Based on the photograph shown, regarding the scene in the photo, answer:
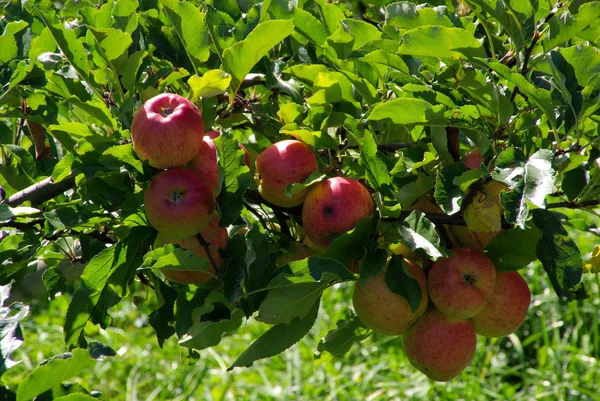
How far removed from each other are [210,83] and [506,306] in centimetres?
55

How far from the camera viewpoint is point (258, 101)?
4.29 feet

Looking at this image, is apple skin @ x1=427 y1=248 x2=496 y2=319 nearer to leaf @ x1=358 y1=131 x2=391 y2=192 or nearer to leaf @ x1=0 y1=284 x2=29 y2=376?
leaf @ x1=358 y1=131 x2=391 y2=192

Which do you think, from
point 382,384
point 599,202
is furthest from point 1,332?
point 382,384

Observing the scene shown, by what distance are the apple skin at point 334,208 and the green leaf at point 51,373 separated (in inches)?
13.8

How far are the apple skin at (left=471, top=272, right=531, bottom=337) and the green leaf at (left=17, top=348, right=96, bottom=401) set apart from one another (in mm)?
596

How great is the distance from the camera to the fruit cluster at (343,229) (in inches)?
38.6

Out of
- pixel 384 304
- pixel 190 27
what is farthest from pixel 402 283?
pixel 190 27

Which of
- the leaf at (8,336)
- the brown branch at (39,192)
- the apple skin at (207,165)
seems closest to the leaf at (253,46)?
the apple skin at (207,165)

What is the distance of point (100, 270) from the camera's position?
1.04 m

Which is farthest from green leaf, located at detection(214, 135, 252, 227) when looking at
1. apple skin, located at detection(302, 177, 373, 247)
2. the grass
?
the grass

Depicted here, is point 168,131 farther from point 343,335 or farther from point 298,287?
point 343,335

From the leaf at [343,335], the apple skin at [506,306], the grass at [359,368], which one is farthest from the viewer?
the grass at [359,368]

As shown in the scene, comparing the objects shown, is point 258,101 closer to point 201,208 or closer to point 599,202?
point 201,208

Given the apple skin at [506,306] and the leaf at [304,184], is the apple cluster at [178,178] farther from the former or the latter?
the apple skin at [506,306]
